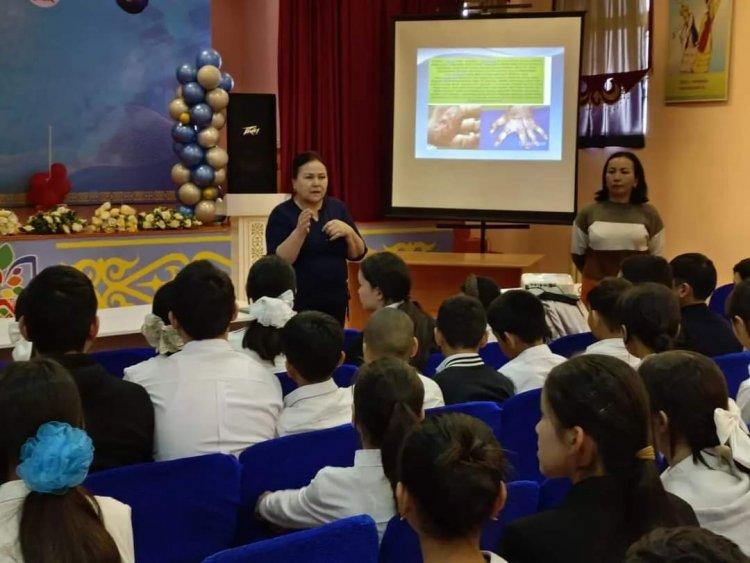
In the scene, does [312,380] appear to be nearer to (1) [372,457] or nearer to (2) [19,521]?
(1) [372,457]

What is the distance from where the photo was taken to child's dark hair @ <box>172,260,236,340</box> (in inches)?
93.5

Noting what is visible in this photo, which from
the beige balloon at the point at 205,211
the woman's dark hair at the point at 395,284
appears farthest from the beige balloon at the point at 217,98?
the woman's dark hair at the point at 395,284

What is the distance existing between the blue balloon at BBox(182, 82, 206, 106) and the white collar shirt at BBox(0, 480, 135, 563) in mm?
5346

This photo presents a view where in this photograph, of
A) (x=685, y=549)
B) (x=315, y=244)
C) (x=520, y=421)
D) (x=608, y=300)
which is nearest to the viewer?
(x=685, y=549)

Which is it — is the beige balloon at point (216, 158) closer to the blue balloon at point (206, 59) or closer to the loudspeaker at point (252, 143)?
the loudspeaker at point (252, 143)

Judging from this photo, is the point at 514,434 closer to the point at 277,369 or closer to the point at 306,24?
the point at 277,369

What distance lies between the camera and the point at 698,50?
6.58 meters

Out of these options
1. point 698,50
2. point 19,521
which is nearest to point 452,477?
point 19,521

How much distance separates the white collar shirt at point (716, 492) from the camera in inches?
68.5

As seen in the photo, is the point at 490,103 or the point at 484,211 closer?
the point at 490,103

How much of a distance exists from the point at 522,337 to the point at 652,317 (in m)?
0.42

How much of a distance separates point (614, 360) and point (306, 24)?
233 inches

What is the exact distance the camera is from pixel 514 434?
2.48 m

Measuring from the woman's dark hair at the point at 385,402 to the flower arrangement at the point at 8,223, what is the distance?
15.2 feet
